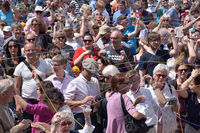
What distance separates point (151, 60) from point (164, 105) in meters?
0.99

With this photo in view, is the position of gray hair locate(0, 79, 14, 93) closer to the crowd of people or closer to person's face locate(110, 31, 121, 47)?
the crowd of people

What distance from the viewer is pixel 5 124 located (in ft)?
9.98

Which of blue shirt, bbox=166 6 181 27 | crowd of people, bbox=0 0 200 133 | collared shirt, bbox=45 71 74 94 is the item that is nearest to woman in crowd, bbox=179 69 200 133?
crowd of people, bbox=0 0 200 133

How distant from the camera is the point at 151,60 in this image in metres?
4.88

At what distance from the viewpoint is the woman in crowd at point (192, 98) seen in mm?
4320

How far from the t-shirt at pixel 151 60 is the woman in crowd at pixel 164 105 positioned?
23.9 inches

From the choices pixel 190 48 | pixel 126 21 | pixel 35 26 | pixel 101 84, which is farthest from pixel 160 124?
pixel 35 26

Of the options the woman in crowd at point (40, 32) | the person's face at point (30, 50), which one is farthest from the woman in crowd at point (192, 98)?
the woman in crowd at point (40, 32)

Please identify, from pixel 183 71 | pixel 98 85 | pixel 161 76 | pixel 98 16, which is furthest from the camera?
pixel 98 16

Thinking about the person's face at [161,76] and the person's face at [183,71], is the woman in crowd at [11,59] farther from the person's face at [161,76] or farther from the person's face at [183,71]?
the person's face at [183,71]

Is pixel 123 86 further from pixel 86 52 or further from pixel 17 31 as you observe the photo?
pixel 17 31

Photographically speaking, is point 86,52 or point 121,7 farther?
point 121,7

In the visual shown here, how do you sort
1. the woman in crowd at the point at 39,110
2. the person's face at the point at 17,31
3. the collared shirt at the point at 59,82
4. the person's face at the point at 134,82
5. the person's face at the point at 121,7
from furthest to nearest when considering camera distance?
the person's face at the point at 121,7
the person's face at the point at 17,31
the collared shirt at the point at 59,82
the person's face at the point at 134,82
the woman in crowd at the point at 39,110

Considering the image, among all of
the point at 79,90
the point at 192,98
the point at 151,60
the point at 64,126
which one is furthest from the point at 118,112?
the point at 151,60
